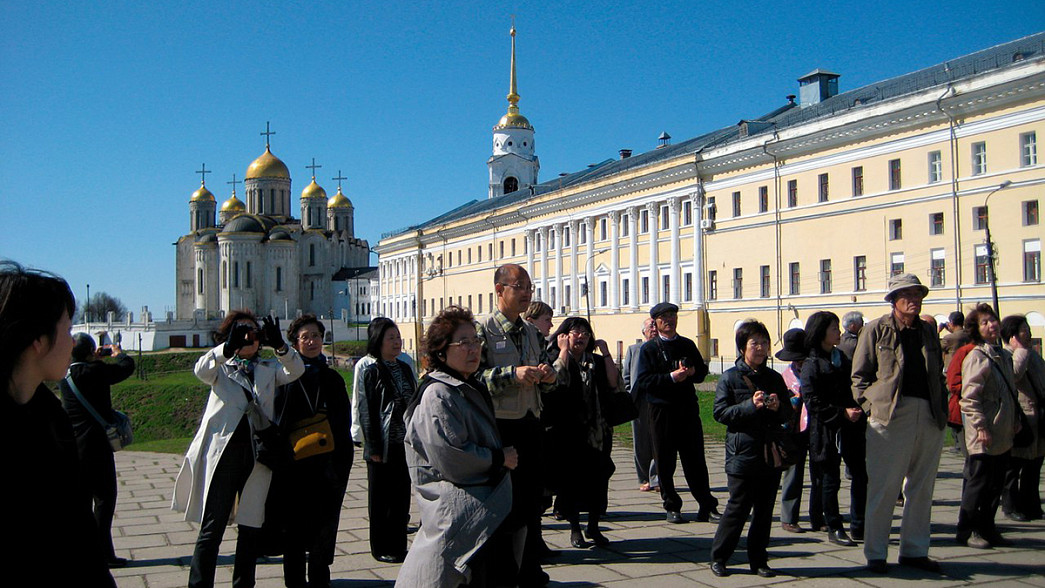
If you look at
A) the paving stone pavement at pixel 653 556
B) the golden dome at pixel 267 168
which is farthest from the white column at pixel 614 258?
the golden dome at pixel 267 168

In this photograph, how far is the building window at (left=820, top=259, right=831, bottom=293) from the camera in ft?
116

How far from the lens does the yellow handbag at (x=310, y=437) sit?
19.6 feet

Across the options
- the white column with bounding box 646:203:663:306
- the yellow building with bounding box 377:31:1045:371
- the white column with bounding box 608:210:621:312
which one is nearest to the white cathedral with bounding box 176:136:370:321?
the yellow building with bounding box 377:31:1045:371

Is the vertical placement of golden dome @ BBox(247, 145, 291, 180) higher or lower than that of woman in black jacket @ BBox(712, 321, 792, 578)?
higher

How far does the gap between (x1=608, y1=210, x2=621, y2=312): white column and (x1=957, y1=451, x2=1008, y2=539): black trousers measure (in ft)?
134

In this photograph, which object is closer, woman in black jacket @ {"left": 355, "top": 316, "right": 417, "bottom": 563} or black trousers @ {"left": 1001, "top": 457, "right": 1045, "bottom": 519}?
woman in black jacket @ {"left": 355, "top": 316, "right": 417, "bottom": 563}

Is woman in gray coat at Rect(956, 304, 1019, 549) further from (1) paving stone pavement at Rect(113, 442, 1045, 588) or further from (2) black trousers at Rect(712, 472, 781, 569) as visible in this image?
(2) black trousers at Rect(712, 472, 781, 569)

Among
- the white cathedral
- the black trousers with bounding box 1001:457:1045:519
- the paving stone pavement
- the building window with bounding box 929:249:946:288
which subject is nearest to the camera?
the paving stone pavement

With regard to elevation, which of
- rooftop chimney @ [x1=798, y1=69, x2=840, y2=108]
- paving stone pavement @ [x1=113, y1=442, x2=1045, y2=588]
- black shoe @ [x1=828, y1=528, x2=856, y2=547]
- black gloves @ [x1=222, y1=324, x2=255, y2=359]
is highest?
rooftop chimney @ [x1=798, y1=69, x2=840, y2=108]

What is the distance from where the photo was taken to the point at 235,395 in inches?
229

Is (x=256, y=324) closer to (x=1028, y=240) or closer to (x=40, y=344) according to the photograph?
(x=40, y=344)

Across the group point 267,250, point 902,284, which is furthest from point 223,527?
point 267,250

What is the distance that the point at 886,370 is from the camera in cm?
643

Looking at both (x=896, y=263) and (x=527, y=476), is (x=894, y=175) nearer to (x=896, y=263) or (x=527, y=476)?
(x=896, y=263)
